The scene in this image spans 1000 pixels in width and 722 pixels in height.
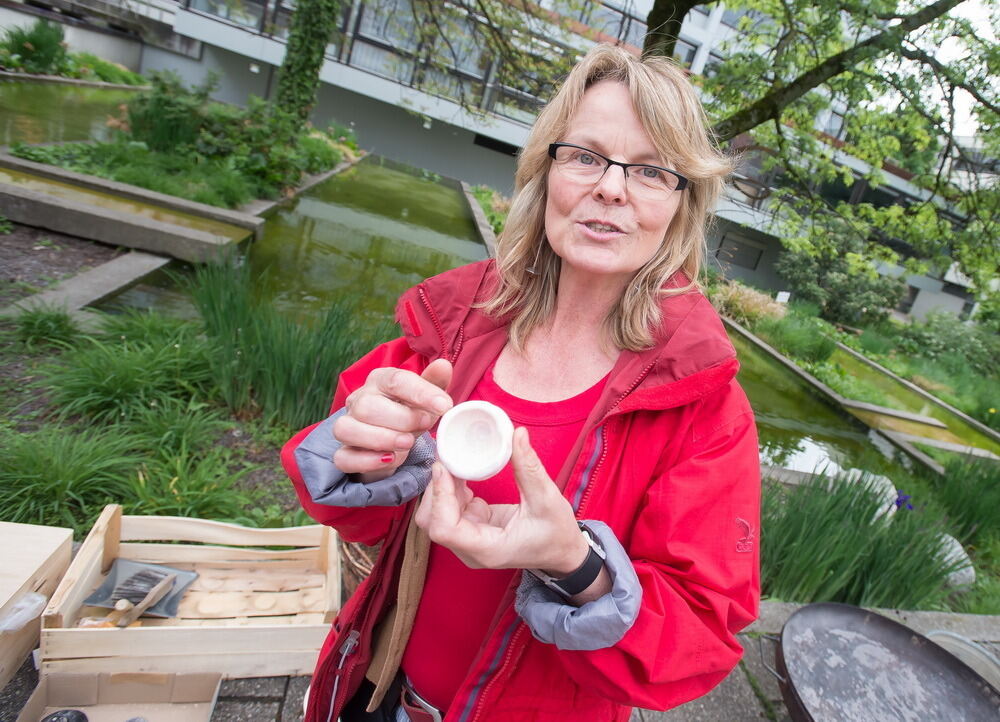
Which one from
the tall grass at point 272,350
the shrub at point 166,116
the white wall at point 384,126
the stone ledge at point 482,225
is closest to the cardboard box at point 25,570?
the tall grass at point 272,350

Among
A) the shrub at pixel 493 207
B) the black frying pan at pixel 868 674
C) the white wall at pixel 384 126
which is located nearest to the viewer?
the black frying pan at pixel 868 674

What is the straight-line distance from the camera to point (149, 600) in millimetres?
2113

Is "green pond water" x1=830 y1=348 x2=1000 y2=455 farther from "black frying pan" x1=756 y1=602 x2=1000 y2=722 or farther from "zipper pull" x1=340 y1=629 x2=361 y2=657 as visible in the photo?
"zipper pull" x1=340 y1=629 x2=361 y2=657

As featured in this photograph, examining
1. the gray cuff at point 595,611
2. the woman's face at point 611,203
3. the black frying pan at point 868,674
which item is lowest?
the black frying pan at point 868,674

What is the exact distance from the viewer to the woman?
1.00m

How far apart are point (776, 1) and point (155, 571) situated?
20.5 ft

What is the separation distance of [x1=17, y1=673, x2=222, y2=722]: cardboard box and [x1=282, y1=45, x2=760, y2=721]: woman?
868 millimetres

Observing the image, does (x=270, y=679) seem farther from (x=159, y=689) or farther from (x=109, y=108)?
(x=109, y=108)

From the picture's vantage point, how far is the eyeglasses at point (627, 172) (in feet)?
4.28

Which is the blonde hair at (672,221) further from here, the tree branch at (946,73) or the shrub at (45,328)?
the tree branch at (946,73)

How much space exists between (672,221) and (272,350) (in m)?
2.58

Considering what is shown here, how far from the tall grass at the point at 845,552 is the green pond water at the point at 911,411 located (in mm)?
6269

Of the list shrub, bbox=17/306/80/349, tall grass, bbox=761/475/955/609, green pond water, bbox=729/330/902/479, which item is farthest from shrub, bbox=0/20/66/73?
tall grass, bbox=761/475/955/609

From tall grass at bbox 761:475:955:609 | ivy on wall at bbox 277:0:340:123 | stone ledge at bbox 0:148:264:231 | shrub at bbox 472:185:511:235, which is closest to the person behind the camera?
tall grass at bbox 761:475:955:609
